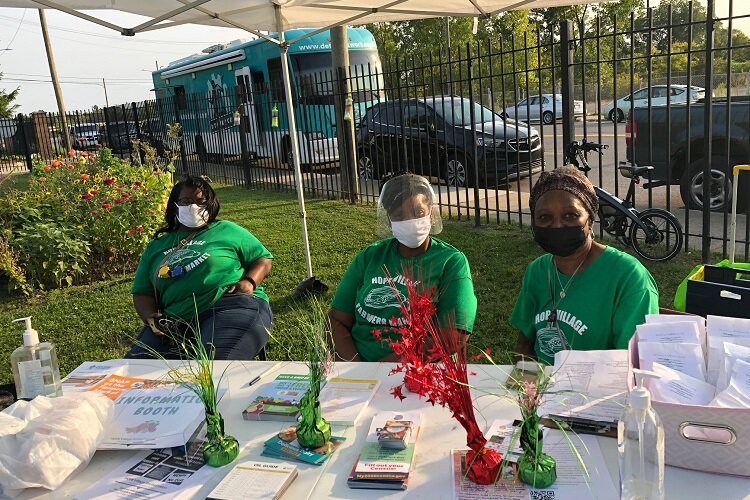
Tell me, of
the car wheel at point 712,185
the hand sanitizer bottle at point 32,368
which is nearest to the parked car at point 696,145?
the car wheel at point 712,185

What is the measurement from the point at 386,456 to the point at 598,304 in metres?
1.04

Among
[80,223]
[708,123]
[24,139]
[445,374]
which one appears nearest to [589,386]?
[445,374]

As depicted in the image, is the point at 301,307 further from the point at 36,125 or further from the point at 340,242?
the point at 36,125

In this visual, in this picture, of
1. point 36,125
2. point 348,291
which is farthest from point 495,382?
point 36,125

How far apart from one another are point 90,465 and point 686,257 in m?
5.17

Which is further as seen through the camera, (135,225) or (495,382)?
(135,225)

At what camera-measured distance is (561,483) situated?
140 cm

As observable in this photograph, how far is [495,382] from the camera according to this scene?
6.31 ft

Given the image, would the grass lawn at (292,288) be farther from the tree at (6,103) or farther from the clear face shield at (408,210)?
the tree at (6,103)

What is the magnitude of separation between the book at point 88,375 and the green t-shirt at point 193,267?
985 mm

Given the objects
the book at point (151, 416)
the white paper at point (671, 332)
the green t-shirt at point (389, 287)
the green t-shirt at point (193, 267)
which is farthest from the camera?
the green t-shirt at point (193, 267)

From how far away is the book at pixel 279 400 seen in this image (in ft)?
6.04

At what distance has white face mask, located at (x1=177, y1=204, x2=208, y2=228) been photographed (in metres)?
3.53

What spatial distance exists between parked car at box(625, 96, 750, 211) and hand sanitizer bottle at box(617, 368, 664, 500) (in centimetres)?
504
